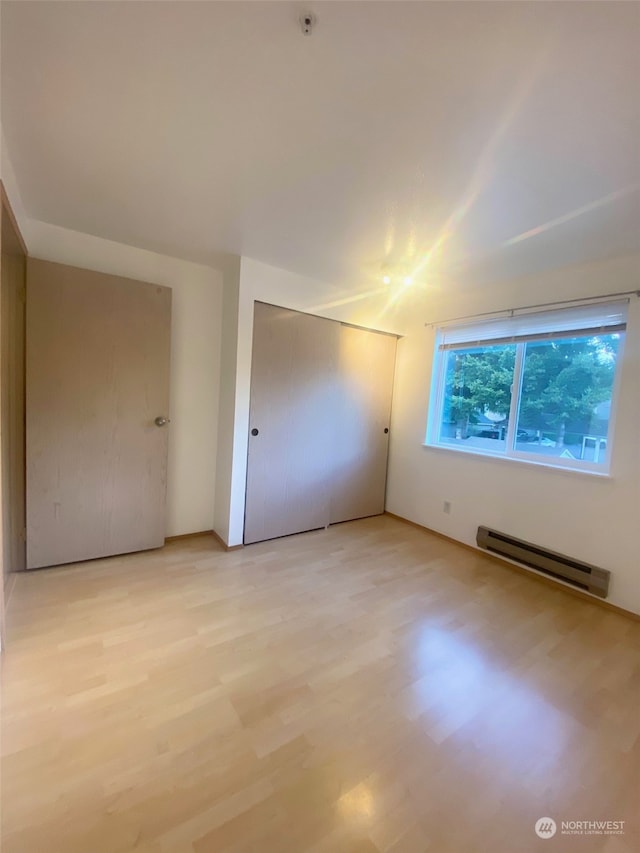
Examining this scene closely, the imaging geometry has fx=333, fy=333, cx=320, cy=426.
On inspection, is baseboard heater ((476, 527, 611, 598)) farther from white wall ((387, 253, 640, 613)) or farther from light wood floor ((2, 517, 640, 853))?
light wood floor ((2, 517, 640, 853))

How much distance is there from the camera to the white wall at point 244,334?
2.56 meters

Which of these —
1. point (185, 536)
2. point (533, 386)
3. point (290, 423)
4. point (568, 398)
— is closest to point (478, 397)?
point (533, 386)

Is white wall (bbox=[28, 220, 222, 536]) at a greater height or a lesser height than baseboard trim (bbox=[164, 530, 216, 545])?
greater

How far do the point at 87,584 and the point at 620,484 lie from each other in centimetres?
351

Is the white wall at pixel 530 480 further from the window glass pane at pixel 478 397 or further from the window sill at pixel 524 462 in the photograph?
the window glass pane at pixel 478 397

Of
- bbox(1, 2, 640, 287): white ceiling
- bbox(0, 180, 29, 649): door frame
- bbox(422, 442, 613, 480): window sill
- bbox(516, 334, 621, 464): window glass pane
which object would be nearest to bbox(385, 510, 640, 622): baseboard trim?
bbox(422, 442, 613, 480): window sill

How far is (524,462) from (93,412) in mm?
3215

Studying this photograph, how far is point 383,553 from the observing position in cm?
282

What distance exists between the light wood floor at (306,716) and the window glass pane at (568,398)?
1.10 meters

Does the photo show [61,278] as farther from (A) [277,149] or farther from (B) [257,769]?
(B) [257,769]

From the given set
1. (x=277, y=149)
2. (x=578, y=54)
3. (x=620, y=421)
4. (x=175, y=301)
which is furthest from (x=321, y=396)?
(x=578, y=54)

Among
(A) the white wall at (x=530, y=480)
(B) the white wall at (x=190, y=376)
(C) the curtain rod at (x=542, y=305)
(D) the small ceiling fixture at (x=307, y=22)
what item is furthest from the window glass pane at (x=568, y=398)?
(B) the white wall at (x=190, y=376)

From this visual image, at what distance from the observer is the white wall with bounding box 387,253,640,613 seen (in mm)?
2150

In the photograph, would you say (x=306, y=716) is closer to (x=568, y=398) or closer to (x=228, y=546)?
(x=228, y=546)
